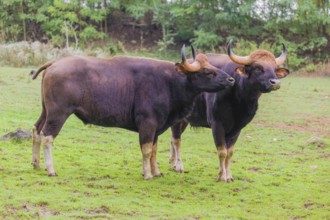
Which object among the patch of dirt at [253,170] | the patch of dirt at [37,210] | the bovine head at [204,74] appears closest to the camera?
the patch of dirt at [37,210]

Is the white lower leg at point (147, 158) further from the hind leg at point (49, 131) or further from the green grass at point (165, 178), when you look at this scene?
the hind leg at point (49, 131)

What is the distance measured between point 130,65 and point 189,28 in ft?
89.1

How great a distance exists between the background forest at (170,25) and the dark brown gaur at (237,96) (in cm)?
2217

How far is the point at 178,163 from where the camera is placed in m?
9.77

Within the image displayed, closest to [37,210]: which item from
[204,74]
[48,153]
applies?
[48,153]

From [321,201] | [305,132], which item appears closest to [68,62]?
[321,201]

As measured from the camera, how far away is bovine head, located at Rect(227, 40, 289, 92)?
27.7 ft

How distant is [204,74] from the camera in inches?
347

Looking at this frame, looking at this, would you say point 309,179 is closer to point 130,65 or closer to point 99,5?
point 130,65

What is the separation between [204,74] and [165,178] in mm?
1668

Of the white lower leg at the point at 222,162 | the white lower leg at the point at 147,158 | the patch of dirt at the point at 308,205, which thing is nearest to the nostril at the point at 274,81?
the white lower leg at the point at 222,162

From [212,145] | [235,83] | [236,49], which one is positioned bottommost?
[236,49]

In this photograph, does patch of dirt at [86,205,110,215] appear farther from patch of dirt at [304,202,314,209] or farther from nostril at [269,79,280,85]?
nostril at [269,79,280,85]

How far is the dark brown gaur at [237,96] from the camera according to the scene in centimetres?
859
